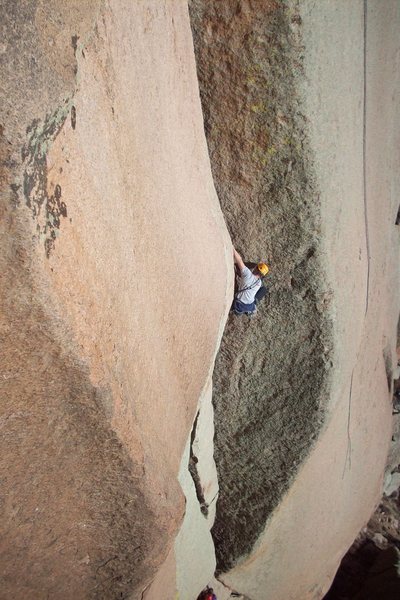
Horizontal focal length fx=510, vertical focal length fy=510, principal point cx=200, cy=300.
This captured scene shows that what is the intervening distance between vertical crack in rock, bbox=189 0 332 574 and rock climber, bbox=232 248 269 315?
0.05 m

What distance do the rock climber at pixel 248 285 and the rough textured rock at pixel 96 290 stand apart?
0.36 metres

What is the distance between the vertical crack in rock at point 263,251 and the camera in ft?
5.53

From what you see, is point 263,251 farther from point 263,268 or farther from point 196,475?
point 196,475

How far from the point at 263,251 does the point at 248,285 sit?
15 centimetres

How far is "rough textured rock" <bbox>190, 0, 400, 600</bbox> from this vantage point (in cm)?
171

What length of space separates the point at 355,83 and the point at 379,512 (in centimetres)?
389

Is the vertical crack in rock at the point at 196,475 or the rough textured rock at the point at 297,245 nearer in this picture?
the rough textured rock at the point at 297,245

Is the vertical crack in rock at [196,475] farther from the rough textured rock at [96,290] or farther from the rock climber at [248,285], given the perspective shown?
the rock climber at [248,285]

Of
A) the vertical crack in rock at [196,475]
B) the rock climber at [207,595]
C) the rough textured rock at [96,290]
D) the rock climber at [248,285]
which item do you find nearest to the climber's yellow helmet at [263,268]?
the rock climber at [248,285]

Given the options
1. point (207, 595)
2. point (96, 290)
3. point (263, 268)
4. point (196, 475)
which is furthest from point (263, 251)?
point (207, 595)

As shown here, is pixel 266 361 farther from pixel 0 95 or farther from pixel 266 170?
pixel 0 95

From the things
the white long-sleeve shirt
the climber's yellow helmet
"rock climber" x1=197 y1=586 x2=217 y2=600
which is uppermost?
the climber's yellow helmet

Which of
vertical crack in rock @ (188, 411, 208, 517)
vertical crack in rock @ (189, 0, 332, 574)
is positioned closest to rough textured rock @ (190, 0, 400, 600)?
vertical crack in rock @ (189, 0, 332, 574)

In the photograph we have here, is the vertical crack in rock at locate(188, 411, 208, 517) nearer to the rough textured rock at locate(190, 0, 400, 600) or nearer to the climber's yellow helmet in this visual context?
the rough textured rock at locate(190, 0, 400, 600)
